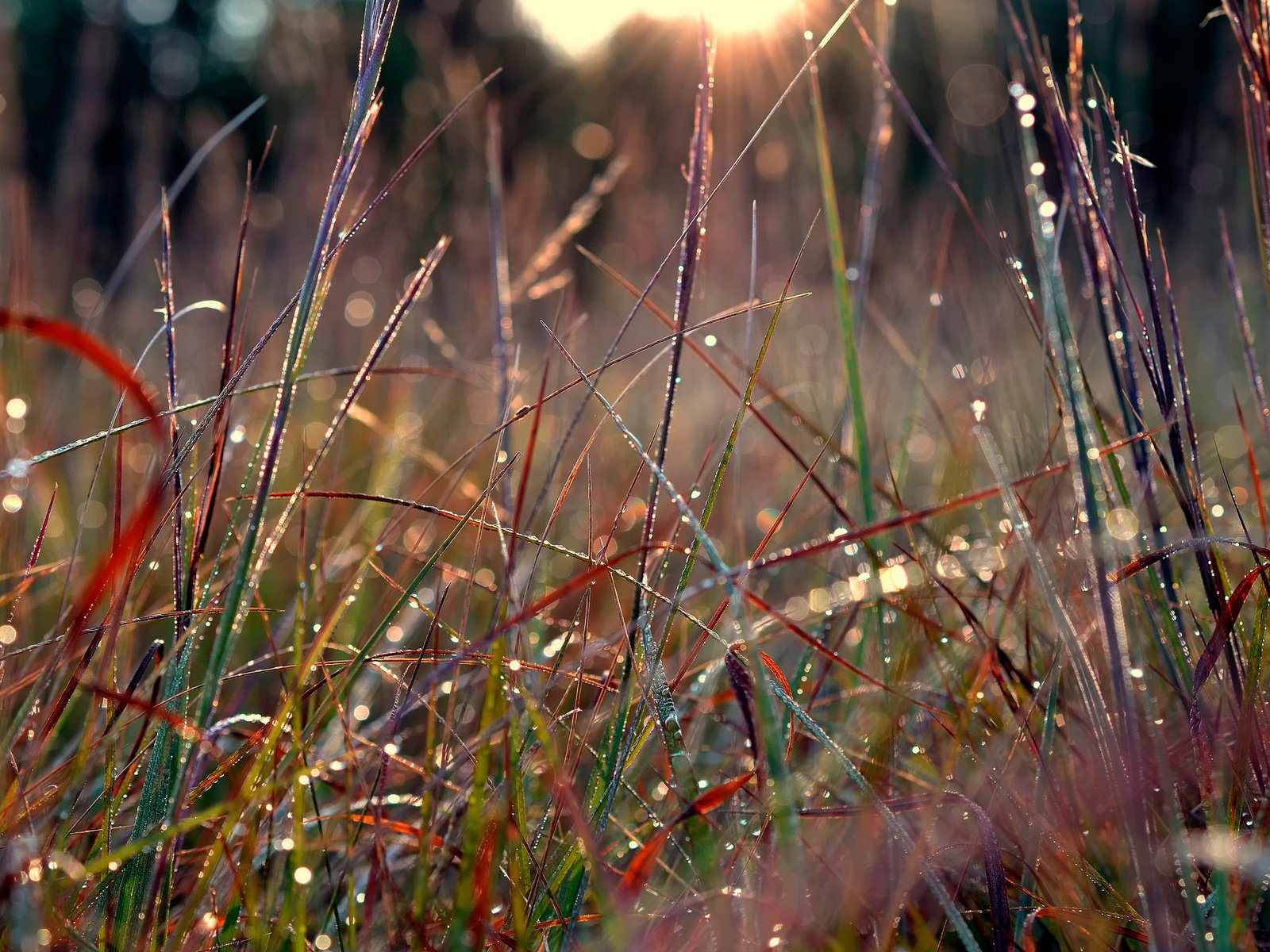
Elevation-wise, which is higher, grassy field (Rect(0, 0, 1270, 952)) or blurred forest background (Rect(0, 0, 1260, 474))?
blurred forest background (Rect(0, 0, 1260, 474))

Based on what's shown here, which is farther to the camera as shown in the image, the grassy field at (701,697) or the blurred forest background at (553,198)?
the blurred forest background at (553,198)

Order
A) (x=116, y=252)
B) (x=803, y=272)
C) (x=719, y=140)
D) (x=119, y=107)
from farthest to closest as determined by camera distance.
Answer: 1. (x=119, y=107)
2. (x=116, y=252)
3. (x=803, y=272)
4. (x=719, y=140)

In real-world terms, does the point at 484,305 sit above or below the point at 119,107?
below

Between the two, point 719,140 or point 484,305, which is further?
point 719,140

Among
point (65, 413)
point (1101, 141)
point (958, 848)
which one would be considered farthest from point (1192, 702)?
point (65, 413)

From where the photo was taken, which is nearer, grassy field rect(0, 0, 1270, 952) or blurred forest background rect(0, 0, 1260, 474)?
grassy field rect(0, 0, 1270, 952)

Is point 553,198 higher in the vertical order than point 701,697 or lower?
higher

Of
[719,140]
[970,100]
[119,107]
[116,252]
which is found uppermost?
[119,107]

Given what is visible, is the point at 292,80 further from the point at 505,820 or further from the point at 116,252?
the point at 116,252

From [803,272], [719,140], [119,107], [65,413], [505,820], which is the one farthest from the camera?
[119,107]

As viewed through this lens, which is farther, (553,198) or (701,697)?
(553,198)

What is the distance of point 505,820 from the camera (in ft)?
1.72

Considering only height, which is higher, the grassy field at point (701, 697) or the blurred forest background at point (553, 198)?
the blurred forest background at point (553, 198)

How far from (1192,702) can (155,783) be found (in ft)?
2.01
